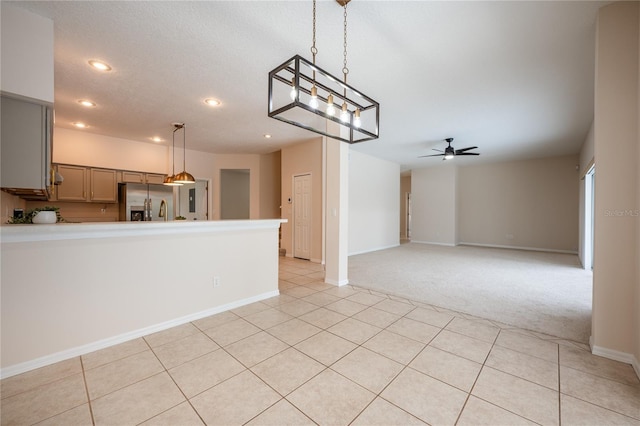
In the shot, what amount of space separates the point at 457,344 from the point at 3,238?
12.0 feet

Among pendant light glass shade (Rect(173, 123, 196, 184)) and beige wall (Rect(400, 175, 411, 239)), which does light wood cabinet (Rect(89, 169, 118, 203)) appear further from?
beige wall (Rect(400, 175, 411, 239))

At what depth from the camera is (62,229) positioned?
2053 mm

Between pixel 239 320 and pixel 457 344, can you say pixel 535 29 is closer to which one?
pixel 457 344

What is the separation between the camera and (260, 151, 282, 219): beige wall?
24.3 ft

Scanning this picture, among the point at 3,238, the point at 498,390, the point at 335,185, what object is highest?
the point at 335,185

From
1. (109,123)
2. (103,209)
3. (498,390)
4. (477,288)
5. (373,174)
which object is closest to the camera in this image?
(498,390)

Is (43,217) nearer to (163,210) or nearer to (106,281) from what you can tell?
(106,281)

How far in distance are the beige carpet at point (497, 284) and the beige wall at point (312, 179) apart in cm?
102

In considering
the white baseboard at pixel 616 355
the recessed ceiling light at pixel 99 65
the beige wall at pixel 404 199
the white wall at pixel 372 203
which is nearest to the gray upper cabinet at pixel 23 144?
the recessed ceiling light at pixel 99 65

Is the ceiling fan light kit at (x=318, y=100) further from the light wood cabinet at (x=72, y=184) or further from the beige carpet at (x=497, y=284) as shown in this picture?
the light wood cabinet at (x=72, y=184)

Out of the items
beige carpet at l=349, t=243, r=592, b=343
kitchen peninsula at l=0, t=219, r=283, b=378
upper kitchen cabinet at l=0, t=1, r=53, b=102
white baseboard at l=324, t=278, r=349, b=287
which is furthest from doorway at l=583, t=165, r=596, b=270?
upper kitchen cabinet at l=0, t=1, r=53, b=102

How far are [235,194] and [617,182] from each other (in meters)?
9.55

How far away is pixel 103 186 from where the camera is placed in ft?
17.8

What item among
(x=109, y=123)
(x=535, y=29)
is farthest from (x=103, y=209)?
(x=535, y=29)
